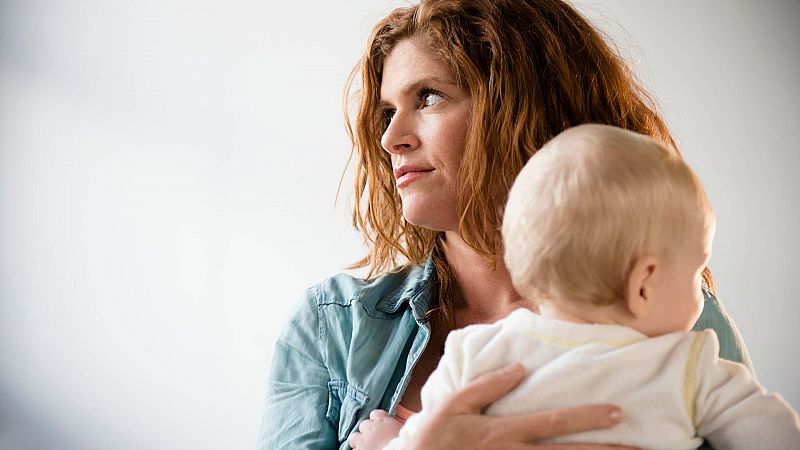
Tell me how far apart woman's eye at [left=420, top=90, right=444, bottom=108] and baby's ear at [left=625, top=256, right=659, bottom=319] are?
63 centimetres

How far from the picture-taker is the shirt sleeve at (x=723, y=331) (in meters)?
1.33

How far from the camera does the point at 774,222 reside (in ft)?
9.04

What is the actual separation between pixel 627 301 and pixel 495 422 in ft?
0.68

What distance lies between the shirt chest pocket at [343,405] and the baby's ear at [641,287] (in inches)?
23.1

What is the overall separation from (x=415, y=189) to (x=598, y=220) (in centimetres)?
58

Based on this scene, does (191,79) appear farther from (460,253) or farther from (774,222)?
(774,222)

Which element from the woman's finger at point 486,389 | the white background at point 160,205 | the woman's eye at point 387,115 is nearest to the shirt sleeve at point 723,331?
the woman's finger at point 486,389

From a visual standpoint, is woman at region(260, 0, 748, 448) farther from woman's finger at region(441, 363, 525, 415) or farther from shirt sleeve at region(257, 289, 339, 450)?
woman's finger at region(441, 363, 525, 415)

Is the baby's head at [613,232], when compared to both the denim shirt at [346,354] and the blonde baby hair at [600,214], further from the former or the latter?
the denim shirt at [346,354]

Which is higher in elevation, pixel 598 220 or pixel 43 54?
pixel 43 54

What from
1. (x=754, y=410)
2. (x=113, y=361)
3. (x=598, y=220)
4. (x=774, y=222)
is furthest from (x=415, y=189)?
(x=113, y=361)

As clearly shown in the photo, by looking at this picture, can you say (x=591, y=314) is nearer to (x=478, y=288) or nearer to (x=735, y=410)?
(x=735, y=410)

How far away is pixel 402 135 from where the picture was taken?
143cm

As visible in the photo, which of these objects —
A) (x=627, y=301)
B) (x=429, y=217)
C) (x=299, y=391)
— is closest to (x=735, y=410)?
(x=627, y=301)
